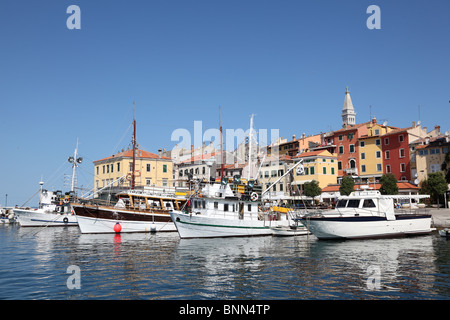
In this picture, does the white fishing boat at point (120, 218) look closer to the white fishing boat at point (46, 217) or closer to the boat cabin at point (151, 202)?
the boat cabin at point (151, 202)

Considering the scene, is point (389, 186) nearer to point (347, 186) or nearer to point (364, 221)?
point (347, 186)

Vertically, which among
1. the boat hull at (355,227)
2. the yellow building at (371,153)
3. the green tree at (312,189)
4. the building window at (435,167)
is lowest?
the boat hull at (355,227)

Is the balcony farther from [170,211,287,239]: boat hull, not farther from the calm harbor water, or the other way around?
the calm harbor water

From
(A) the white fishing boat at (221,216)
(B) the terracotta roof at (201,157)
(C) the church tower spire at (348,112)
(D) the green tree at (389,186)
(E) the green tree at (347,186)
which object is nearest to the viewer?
(A) the white fishing boat at (221,216)

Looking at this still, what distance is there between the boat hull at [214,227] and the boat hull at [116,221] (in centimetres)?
801

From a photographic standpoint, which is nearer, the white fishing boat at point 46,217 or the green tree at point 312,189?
the white fishing boat at point 46,217

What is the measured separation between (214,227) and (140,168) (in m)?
42.1

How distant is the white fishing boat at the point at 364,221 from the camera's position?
29.5 m

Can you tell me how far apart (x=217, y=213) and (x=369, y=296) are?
2281 cm

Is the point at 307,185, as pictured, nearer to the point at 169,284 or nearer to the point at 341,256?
the point at 341,256

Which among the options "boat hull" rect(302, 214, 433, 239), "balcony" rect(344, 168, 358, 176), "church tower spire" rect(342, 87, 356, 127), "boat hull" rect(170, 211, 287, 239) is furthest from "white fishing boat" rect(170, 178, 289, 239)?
"church tower spire" rect(342, 87, 356, 127)

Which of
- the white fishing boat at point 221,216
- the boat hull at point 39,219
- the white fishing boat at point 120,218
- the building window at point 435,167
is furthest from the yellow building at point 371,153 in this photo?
the boat hull at point 39,219

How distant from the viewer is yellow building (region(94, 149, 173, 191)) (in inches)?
2847
